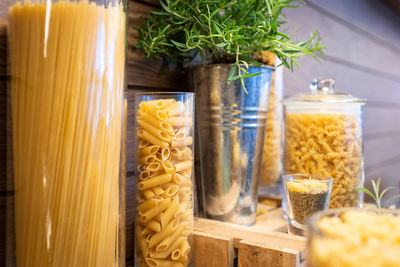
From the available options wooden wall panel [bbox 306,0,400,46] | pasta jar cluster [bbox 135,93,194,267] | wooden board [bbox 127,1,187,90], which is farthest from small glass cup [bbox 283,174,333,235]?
wooden wall panel [bbox 306,0,400,46]

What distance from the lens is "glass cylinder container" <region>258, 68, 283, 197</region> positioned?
0.94 meters

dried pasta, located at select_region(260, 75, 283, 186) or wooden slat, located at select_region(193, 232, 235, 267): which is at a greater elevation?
dried pasta, located at select_region(260, 75, 283, 186)

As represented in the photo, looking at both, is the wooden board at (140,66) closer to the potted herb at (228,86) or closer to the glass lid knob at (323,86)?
the potted herb at (228,86)

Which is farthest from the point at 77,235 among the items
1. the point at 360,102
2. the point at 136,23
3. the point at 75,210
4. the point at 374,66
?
the point at 374,66

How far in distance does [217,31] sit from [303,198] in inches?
12.4

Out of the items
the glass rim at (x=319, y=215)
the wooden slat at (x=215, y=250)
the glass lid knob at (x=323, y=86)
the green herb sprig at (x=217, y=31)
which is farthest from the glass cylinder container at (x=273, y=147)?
the glass rim at (x=319, y=215)

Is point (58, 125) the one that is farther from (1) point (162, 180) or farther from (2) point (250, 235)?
(2) point (250, 235)

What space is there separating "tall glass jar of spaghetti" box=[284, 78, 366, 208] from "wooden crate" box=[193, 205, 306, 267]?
0.19 metres

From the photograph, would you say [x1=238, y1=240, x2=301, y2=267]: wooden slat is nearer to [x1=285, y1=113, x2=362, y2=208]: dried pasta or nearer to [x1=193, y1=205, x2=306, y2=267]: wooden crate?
[x1=193, y1=205, x2=306, y2=267]: wooden crate

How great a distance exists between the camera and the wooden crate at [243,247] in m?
0.55

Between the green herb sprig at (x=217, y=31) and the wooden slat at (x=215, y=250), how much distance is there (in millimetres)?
258

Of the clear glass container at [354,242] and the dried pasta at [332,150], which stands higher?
the dried pasta at [332,150]

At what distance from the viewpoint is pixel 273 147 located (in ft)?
3.08

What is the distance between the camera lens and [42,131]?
0.42m
